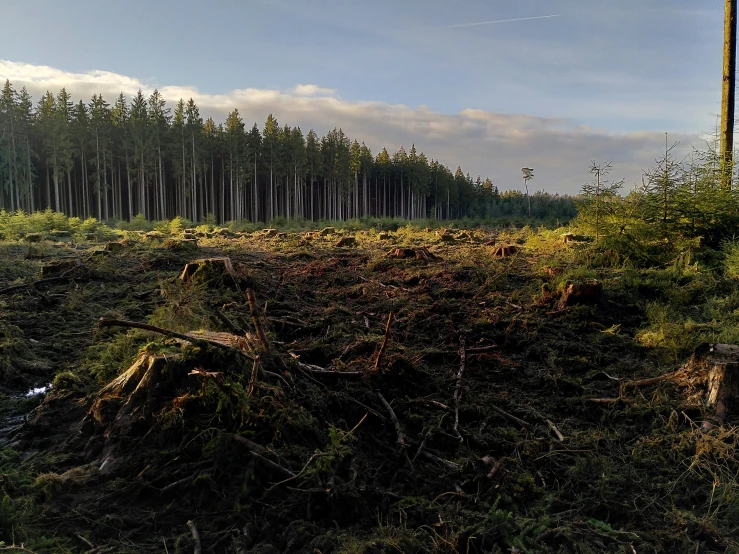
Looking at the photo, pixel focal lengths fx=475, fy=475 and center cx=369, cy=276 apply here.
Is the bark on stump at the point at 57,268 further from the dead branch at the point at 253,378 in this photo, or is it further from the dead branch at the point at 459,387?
the dead branch at the point at 459,387

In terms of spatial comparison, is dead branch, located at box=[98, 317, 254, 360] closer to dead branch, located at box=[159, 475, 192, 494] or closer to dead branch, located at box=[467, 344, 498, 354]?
dead branch, located at box=[159, 475, 192, 494]

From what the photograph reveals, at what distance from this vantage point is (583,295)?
307 inches

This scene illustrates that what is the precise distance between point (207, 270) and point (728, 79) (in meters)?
14.9

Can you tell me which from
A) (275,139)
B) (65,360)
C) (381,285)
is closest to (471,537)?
(65,360)

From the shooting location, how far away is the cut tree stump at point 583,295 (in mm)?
7785

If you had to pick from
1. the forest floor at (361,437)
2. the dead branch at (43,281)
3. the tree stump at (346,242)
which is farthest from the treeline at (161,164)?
the forest floor at (361,437)

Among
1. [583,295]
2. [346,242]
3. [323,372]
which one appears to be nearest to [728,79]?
[583,295]

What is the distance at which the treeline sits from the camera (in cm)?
4703

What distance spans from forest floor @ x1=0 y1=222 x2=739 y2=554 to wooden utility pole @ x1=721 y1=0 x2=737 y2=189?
8407 mm

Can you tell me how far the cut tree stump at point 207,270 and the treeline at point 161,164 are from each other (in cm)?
3581

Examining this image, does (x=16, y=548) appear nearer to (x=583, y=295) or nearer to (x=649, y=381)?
(x=649, y=381)

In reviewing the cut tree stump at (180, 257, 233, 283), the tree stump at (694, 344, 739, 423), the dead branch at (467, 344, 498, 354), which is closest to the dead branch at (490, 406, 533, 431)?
the dead branch at (467, 344, 498, 354)

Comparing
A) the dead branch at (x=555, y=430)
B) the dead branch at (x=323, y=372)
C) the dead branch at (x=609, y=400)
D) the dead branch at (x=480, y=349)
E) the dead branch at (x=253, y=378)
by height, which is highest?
the dead branch at (x=253, y=378)

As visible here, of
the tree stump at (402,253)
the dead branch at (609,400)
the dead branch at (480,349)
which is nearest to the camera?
the dead branch at (609,400)
